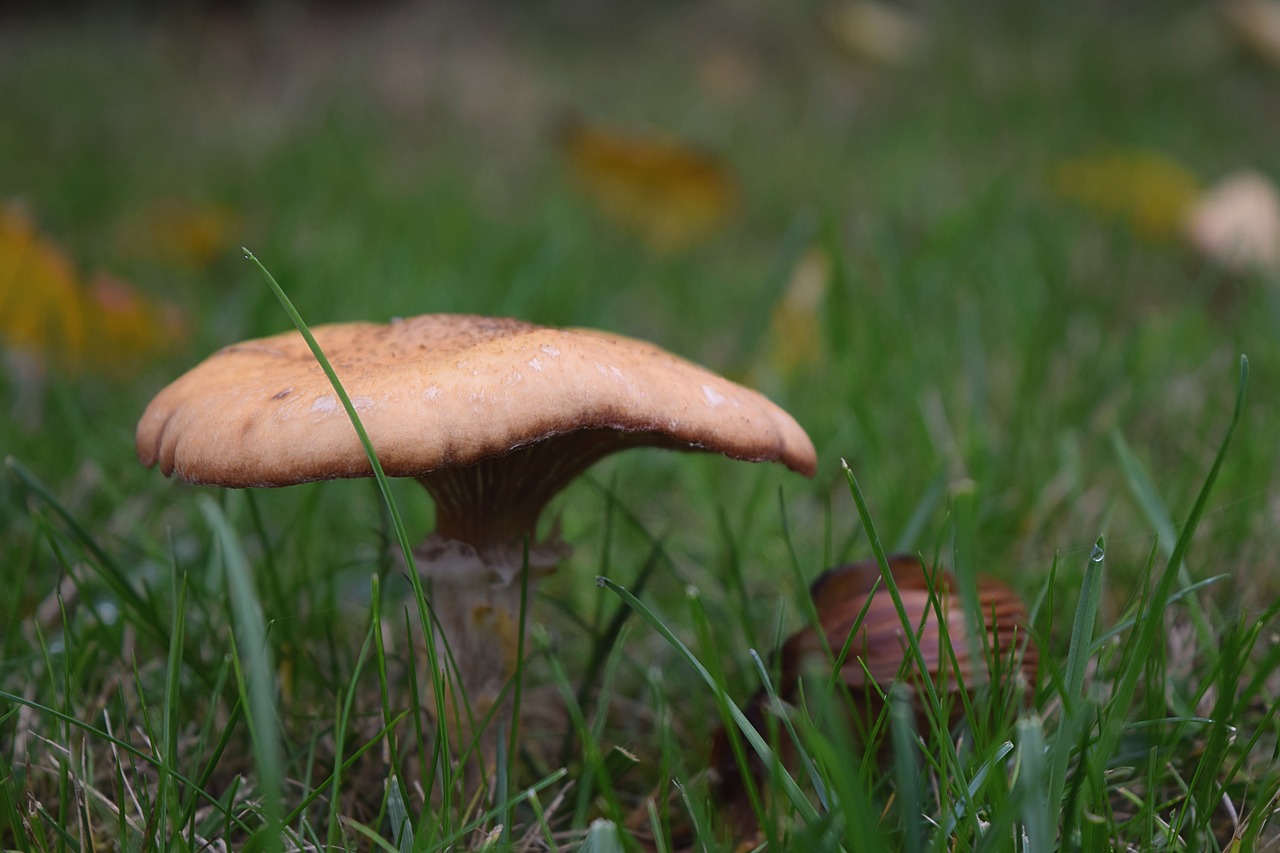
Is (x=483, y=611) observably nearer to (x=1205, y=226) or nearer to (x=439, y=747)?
(x=439, y=747)

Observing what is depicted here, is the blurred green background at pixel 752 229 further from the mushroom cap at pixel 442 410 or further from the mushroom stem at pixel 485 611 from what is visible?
the mushroom cap at pixel 442 410

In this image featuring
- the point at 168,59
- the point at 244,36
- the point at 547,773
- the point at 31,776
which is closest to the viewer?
the point at 31,776

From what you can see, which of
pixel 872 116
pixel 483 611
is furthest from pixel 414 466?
pixel 872 116

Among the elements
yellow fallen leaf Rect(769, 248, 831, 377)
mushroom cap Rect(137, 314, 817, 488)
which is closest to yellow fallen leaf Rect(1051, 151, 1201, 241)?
yellow fallen leaf Rect(769, 248, 831, 377)

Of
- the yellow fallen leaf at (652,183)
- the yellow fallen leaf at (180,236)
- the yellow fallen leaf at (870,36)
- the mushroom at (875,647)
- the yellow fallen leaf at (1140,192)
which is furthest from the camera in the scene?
the yellow fallen leaf at (870,36)

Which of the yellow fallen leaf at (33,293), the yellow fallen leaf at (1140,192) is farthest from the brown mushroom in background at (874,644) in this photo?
the yellow fallen leaf at (1140,192)

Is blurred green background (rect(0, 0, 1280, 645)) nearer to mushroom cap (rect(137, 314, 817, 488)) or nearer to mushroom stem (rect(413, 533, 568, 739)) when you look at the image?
mushroom stem (rect(413, 533, 568, 739))
